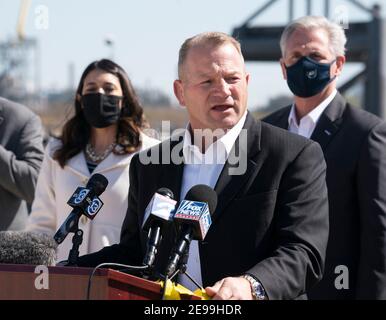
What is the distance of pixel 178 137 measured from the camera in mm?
4371

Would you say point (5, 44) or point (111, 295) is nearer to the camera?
point (111, 295)

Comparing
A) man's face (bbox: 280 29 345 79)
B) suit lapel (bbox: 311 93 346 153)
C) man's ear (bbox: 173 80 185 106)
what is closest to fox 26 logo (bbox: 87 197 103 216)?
man's ear (bbox: 173 80 185 106)

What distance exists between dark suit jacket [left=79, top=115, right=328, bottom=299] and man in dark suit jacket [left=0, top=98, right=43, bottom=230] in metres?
2.38

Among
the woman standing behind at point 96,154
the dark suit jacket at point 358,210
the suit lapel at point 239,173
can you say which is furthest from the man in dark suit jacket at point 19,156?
the suit lapel at point 239,173

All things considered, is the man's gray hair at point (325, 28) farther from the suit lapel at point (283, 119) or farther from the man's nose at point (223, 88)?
the man's nose at point (223, 88)

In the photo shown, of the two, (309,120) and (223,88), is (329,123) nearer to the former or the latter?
(309,120)

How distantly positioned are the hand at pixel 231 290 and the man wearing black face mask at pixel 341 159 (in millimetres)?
1608

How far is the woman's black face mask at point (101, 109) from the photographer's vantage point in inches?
232

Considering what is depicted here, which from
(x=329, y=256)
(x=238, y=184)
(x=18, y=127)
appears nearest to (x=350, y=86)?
(x=18, y=127)

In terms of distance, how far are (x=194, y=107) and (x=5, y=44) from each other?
61.3 meters

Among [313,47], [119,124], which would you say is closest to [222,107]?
[313,47]

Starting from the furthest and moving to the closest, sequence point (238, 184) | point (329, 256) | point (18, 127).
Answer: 1. point (18, 127)
2. point (329, 256)
3. point (238, 184)

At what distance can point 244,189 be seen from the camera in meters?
3.89
